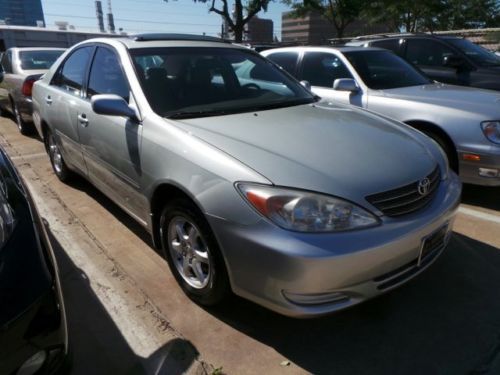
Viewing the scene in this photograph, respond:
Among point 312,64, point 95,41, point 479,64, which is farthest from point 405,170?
point 479,64

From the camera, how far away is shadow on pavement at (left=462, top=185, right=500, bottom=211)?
4117 millimetres

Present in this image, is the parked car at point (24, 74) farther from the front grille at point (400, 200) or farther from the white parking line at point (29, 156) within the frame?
the front grille at point (400, 200)

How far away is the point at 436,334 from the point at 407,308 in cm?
24

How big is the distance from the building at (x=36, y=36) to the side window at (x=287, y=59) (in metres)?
27.1

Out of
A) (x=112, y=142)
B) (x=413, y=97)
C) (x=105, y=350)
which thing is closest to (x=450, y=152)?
(x=413, y=97)

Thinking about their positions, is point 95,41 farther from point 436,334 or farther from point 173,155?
point 436,334

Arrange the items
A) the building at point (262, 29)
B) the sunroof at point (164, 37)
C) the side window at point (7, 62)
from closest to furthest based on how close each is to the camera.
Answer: the sunroof at point (164, 37)
the side window at point (7, 62)
the building at point (262, 29)

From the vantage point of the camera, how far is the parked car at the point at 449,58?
6.38 m

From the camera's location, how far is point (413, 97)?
4.45m

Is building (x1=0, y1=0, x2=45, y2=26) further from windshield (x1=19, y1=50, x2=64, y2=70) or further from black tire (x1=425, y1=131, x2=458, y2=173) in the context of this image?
black tire (x1=425, y1=131, x2=458, y2=173)

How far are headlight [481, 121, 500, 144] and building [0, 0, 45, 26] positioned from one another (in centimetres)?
12846

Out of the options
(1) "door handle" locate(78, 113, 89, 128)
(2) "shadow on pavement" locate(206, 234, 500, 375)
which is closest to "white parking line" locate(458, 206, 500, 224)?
(2) "shadow on pavement" locate(206, 234, 500, 375)

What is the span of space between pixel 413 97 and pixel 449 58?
278 cm

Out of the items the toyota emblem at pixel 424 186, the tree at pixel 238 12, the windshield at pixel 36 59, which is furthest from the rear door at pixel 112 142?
the tree at pixel 238 12
